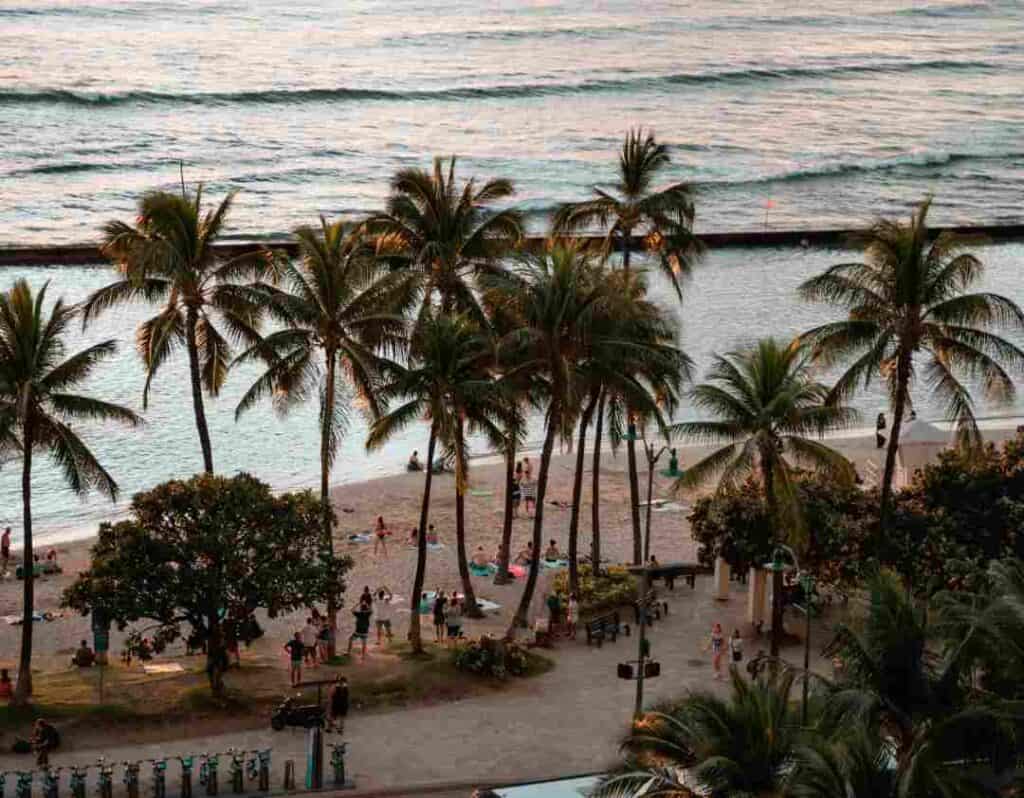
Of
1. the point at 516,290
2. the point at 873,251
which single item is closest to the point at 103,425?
the point at 516,290

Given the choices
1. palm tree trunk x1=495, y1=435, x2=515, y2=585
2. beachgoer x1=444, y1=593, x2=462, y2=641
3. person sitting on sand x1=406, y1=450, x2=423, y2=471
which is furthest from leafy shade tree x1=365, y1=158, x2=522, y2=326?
person sitting on sand x1=406, y1=450, x2=423, y2=471

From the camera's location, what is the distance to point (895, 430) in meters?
42.7

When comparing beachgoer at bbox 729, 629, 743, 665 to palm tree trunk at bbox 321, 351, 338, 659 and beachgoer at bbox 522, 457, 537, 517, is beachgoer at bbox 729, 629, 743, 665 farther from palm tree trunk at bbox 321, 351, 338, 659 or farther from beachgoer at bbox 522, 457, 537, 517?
beachgoer at bbox 522, 457, 537, 517

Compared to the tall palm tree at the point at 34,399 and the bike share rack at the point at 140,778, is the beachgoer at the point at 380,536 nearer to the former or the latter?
the tall palm tree at the point at 34,399

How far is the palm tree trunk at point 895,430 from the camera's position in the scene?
4144cm

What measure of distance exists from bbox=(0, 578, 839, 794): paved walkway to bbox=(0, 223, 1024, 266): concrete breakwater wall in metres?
59.3

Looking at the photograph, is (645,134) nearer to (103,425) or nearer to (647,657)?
(103,425)

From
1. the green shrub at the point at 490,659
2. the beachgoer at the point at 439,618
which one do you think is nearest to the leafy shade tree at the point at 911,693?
the green shrub at the point at 490,659

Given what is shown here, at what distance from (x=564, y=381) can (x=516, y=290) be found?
2331 mm

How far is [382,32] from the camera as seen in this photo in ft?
593

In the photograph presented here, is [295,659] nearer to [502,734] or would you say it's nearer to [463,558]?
[502,734]

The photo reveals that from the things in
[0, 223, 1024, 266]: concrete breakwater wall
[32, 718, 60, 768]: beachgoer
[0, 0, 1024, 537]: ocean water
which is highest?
[0, 0, 1024, 537]: ocean water

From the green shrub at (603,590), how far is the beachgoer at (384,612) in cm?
438

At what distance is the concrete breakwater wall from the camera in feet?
330
